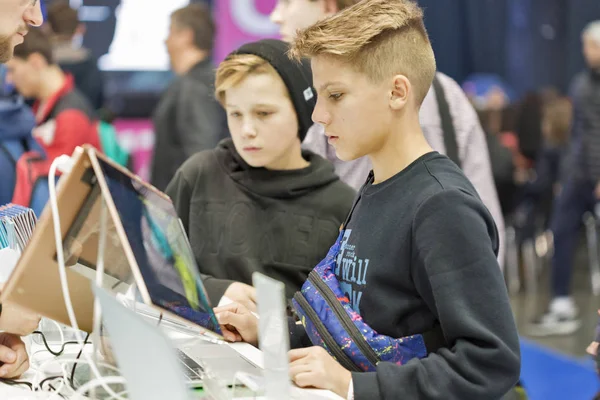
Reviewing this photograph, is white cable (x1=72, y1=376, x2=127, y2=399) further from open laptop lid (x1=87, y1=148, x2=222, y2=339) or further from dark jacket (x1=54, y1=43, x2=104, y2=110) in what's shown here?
dark jacket (x1=54, y1=43, x2=104, y2=110)

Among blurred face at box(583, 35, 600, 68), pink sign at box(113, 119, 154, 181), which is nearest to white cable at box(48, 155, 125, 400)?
blurred face at box(583, 35, 600, 68)

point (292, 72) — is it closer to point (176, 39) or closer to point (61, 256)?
point (61, 256)

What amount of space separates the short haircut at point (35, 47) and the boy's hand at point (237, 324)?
2601 mm

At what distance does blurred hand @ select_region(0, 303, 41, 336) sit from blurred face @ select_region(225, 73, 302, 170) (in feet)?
2.28

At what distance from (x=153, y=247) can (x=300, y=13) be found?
1210 mm

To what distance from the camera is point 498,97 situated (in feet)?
30.2

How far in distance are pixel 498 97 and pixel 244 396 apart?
27.4 feet

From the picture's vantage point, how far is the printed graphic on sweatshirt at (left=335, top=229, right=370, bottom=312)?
1425 millimetres

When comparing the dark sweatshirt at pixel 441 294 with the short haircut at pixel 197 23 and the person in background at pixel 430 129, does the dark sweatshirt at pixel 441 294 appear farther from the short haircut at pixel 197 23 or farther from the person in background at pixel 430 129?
the short haircut at pixel 197 23

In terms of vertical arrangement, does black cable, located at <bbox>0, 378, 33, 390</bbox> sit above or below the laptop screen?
below

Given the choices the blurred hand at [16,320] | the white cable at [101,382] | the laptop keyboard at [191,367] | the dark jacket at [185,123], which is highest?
the blurred hand at [16,320]

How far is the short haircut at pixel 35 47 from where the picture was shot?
3844 mm

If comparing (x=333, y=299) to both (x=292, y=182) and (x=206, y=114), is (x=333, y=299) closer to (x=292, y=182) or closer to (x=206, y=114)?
(x=292, y=182)

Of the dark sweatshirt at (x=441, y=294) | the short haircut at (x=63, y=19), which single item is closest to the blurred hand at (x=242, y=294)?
the dark sweatshirt at (x=441, y=294)
